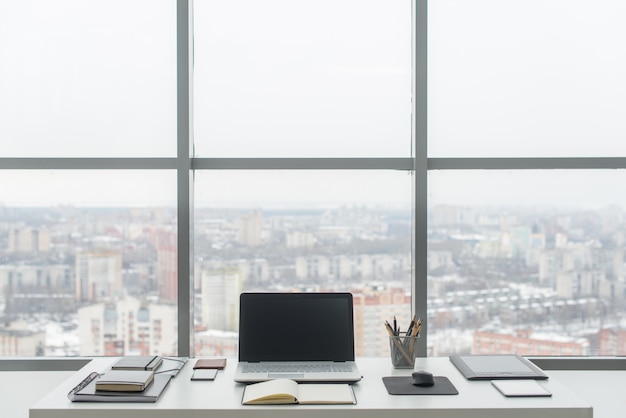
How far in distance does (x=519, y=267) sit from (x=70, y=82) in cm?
229

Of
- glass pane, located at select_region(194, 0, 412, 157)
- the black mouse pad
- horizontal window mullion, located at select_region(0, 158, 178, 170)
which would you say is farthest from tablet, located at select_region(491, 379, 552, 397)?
horizontal window mullion, located at select_region(0, 158, 178, 170)

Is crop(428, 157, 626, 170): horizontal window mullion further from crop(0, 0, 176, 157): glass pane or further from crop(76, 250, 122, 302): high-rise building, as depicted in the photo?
crop(76, 250, 122, 302): high-rise building

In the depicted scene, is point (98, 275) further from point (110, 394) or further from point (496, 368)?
point (496, 368)

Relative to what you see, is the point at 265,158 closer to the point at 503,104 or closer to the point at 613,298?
the point at 503,104

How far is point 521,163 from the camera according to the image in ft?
8.94

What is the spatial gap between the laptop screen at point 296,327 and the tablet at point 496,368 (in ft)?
1.44

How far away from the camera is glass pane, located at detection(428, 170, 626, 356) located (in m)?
2.76

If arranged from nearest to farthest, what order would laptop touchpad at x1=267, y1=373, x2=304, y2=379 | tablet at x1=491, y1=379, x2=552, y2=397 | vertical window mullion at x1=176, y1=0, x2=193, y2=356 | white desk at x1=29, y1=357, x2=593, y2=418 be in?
white desk at x1=29, y1=357, x2=593, y2=418
tablet at x1=491, y1=379, x2=552, y2=397
laptop touchpad at x1=267, y1=373, x2=304, y2=379
vertical window mullion at x1=176, y1=0, x2=193, y2=356

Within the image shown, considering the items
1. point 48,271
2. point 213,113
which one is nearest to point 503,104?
point 213,113

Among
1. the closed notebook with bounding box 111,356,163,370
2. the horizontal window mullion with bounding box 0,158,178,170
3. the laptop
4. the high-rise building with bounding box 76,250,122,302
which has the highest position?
the horizontal window mullion with bounding box 0,158,178,170

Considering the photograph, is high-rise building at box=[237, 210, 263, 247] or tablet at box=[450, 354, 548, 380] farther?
high-rise building at box=[237, 210, 263, 247]

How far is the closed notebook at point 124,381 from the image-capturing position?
6.35 ft

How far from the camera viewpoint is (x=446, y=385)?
2.05 m

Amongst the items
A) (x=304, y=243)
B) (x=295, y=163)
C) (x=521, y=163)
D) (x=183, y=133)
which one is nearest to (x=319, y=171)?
(x=295, y=163)
